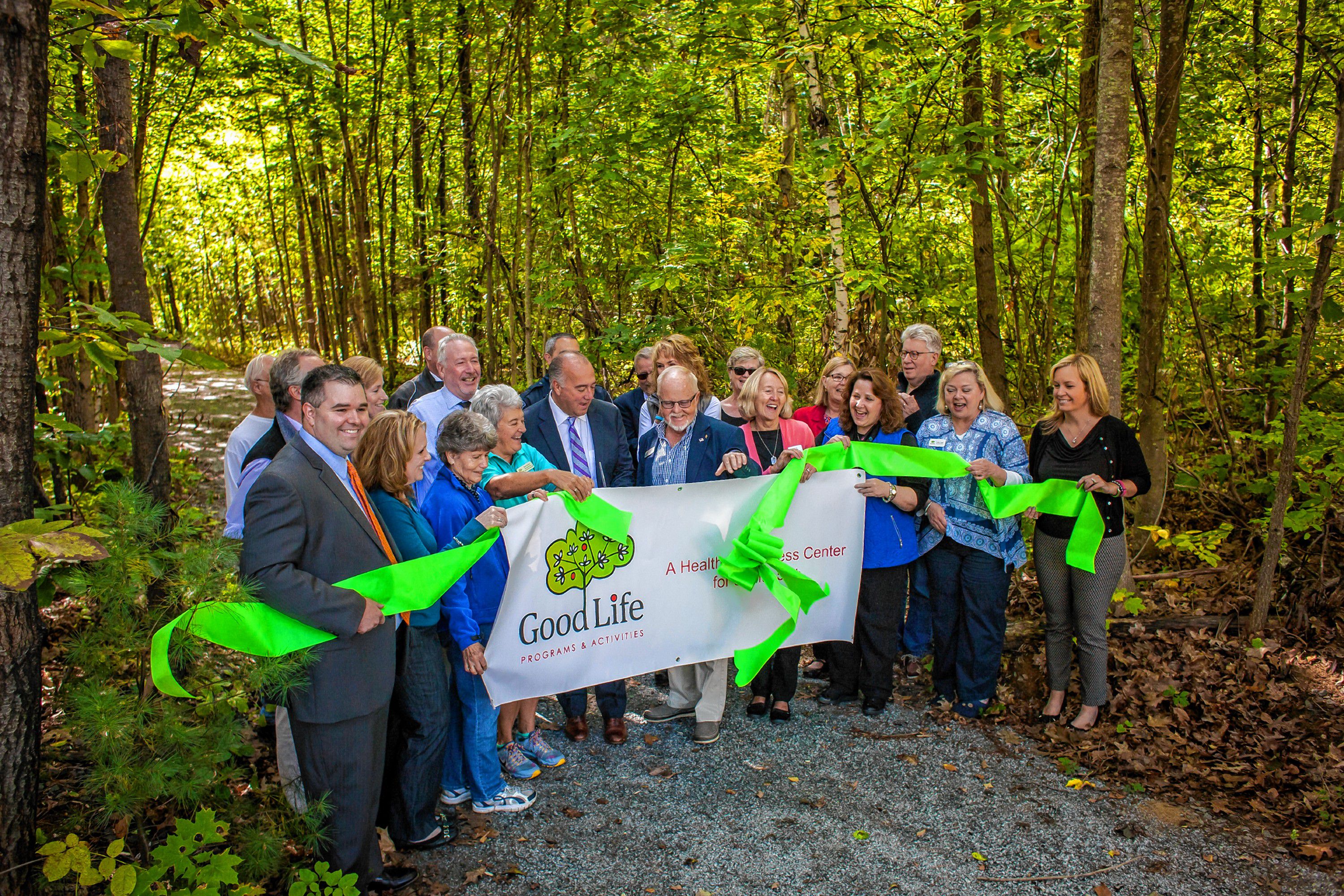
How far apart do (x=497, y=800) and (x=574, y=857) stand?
589 mm

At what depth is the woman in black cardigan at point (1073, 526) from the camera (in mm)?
4824

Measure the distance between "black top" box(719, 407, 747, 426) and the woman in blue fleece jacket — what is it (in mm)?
2230

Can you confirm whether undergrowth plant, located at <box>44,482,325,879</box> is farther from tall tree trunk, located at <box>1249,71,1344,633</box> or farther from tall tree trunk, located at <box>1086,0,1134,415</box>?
tall tree trunk, located at <box>1249,71,1344,633</box>

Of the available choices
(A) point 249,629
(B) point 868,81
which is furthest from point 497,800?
(B) point 868,81

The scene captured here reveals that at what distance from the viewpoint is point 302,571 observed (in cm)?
313

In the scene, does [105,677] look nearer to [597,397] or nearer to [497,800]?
[497,800]

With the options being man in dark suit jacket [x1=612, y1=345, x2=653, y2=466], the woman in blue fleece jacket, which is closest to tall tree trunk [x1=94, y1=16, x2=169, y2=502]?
the woman in blue fleece jacket

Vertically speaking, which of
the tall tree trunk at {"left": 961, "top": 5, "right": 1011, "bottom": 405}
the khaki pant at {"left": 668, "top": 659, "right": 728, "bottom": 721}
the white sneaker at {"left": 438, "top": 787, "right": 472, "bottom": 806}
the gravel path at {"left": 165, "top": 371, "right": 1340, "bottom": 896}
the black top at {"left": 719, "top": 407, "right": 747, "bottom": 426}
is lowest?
the gravel path at {"left": 165, "top": 371, "right": 1340, "bottom": 896}

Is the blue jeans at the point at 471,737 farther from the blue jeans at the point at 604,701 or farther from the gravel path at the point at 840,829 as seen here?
the blue jeans at the point at 604,701

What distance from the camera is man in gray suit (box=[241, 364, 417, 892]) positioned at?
3.11 m

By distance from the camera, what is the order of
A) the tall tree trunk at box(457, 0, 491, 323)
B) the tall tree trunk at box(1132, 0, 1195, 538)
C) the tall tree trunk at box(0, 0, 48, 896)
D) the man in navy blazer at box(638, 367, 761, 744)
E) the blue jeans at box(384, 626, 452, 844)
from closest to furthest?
the tall tree trunk at box(0, 0, 48, 896) → the blue jeans at box(384, 626, 452, 844) → the man in navy blazer at box(638, 367, 761, 744) → the tall tree trunk at box(1132, 0, 1195, 538) → the tall tree trunk at box(457, 0, 491, 323)

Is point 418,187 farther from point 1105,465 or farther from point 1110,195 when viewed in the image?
point 1105,465

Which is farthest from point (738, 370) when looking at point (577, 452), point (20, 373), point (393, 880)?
point (20, 373)

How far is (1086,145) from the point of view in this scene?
22.6ft
